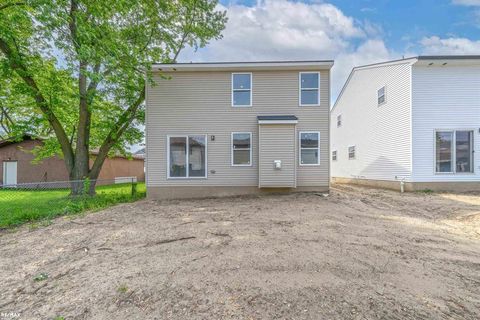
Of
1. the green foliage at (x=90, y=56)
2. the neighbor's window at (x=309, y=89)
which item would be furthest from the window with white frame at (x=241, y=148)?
the green foliage at (x=90, y=56)

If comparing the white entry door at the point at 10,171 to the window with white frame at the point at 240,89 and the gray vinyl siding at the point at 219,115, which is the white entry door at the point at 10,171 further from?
the window with white frame at the point at 240,89

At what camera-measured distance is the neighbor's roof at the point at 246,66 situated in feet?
30.6

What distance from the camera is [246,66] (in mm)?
9461

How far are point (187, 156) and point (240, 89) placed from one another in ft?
11.8

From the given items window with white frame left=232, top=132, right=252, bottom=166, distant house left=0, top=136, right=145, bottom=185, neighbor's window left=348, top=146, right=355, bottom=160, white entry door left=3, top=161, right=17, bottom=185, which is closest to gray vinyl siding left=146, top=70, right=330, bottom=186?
window with white frame left=232, top=132, right=252, bottom=166

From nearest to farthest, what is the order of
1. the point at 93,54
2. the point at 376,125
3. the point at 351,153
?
the point at 93,54 → the point at 376,125 → the point at 351,153

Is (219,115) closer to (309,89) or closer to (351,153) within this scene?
(309,89)

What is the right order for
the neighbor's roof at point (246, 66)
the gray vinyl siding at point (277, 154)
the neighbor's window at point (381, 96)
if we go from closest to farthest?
1. the gray vinyl siding at point (277, 154)
2. the neighbor's roof at point (246, 66)
3. the neighbor's window at point (381, 96)

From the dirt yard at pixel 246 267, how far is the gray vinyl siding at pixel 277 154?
2.89 metres

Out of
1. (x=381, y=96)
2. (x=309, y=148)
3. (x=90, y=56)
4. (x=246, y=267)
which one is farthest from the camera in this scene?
(x=381, y=96)

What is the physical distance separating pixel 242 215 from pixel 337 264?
3.41m

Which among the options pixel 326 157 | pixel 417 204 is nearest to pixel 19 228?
pixel 326 157

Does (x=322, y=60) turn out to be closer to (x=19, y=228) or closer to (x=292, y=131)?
(x=292, y=131)

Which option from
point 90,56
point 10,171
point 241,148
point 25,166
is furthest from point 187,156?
point 10,171
